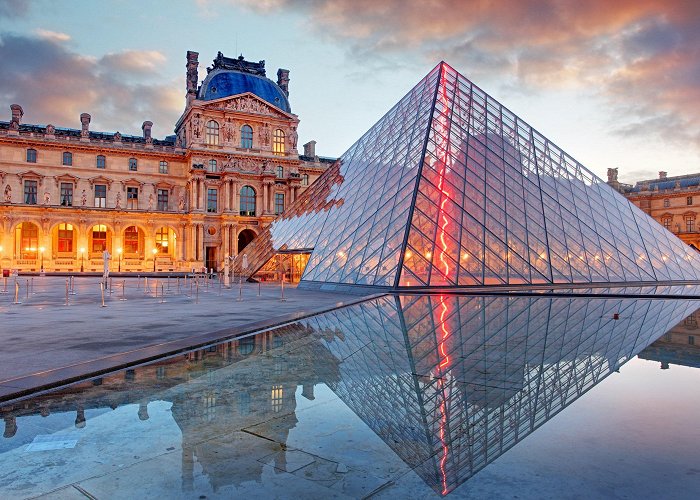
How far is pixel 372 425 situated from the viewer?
4582 mm

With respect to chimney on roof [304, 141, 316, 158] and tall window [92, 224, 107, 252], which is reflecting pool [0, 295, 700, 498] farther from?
chimney on roof [304, 141, 316, 158]

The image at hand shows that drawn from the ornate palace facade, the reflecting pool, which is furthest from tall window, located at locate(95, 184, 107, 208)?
the reflecting pool

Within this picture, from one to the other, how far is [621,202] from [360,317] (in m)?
25.2

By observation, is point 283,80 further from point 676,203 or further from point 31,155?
point 676,203

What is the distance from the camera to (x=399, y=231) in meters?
22.8

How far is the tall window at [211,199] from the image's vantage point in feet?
190

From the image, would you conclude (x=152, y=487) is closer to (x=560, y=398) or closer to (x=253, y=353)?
(x=560, y=398)

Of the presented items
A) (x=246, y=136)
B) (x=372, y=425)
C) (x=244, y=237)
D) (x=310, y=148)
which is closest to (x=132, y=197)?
(x=244, y=237)

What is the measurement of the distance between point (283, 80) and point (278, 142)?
40.3ft

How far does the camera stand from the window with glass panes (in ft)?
178

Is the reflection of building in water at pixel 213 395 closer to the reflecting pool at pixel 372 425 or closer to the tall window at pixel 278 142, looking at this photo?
the reflecting pool at pixel 372 425

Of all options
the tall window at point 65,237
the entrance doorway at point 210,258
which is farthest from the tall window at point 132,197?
the entrance doorway at point 210,258

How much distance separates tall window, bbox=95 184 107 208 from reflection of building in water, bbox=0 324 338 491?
53930mm

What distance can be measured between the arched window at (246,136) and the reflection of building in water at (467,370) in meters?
48.6
